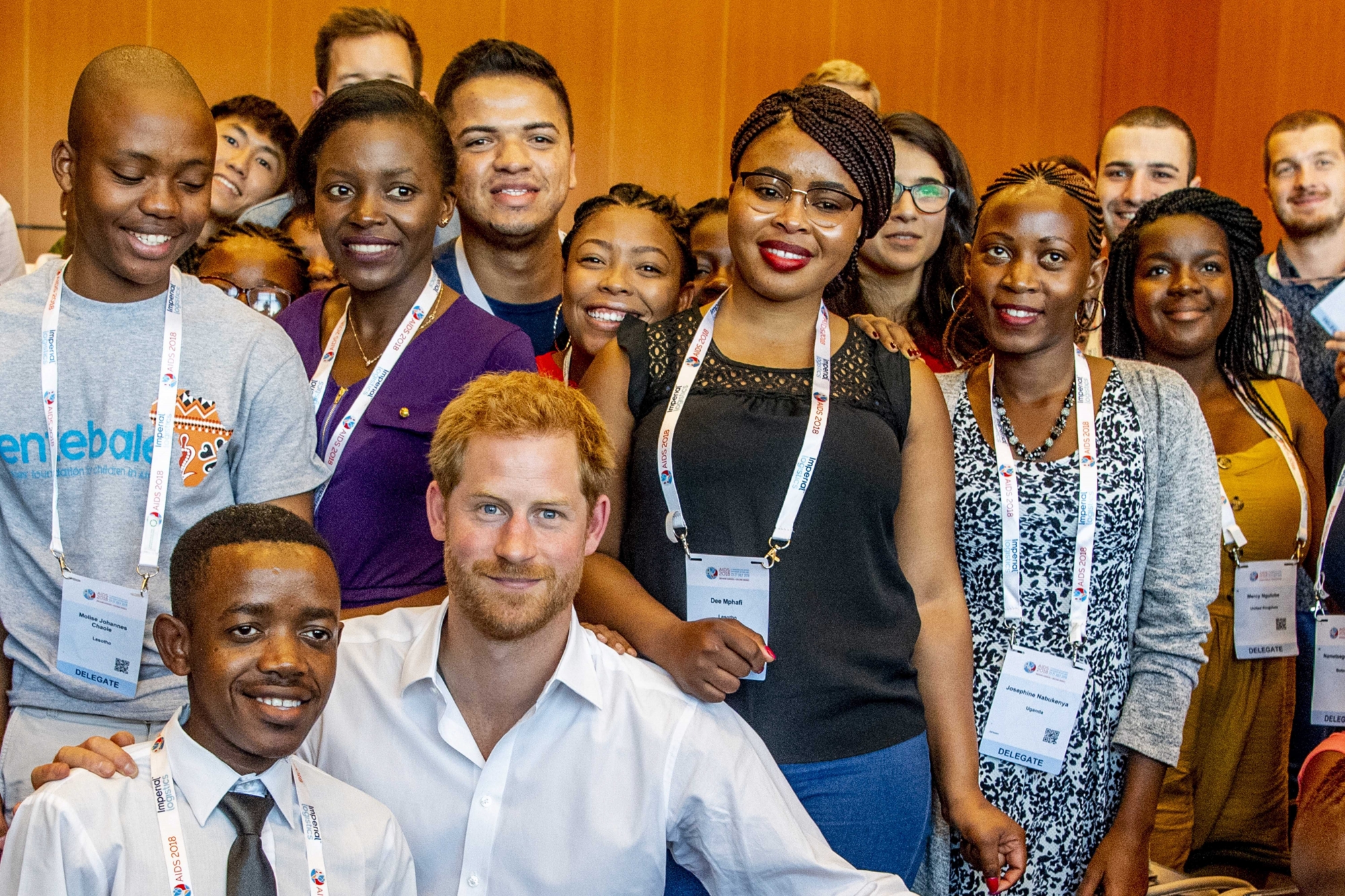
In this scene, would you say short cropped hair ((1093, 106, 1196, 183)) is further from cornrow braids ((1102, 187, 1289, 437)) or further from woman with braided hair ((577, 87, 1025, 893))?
woman with braided hair ((577, 87, 1025, 893))

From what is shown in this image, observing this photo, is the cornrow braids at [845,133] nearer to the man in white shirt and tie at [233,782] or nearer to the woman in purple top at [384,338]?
the woman in purple top at [384,338]

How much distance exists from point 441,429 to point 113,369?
1.70 ft

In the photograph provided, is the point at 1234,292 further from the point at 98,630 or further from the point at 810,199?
the point at 98,630

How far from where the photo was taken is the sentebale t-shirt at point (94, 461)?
2023 mm

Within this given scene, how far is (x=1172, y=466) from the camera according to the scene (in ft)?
8.59

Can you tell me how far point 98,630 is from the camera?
1.99 m

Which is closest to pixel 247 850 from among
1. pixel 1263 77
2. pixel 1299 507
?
pixel 1299 507

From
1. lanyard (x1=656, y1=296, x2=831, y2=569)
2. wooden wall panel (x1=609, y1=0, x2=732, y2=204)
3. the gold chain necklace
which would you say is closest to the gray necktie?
lanyard (x1=656, y1=296, x2=831, y2=569)

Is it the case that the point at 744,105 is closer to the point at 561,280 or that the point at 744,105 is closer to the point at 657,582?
the point at 561,280

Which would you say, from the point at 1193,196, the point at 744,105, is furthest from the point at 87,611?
the point at 744,105

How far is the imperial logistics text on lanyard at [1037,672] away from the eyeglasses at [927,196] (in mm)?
999

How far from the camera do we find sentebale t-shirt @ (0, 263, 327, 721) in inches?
79.7

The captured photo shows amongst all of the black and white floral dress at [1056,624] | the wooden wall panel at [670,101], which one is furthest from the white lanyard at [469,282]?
the wooden wall panel at [670,101]

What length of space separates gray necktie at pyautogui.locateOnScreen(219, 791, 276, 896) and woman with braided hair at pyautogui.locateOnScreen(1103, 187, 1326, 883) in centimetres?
209
